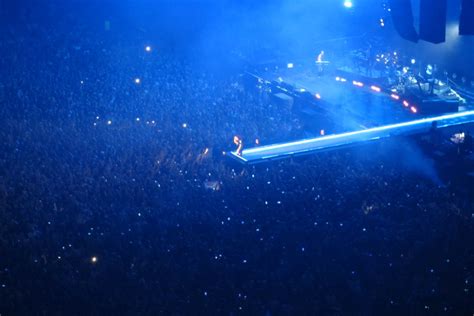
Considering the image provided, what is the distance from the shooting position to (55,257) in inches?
282

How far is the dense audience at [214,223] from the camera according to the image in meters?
6.48

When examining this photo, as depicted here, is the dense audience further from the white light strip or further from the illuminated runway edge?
the white light strip

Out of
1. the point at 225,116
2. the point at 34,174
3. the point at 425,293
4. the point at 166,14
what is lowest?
the point at 425,293

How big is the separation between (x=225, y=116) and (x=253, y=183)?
4291mm

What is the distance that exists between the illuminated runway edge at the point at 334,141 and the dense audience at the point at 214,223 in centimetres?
26

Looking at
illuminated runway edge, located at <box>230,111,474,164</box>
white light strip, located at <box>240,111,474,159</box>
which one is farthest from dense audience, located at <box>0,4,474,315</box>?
white light strip, located at <box>240,111,474,159</box>

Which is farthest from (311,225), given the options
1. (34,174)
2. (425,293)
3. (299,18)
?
(299,18)

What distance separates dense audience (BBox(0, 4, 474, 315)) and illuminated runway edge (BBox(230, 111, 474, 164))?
26cm

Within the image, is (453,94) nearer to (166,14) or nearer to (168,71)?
(168,71)

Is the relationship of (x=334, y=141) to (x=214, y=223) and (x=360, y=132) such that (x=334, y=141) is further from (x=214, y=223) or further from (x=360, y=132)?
(x=214, y=223)

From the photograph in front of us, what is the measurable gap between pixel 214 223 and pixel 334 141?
188 inches

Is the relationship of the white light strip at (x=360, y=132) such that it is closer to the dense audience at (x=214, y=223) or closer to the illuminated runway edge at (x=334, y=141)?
the illuminated runway edge at (x=334, y=141)

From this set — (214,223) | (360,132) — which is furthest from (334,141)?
(214,223)

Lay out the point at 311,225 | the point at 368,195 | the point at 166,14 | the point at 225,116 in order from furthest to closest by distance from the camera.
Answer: the point at 166,14 < the point at 225,116 < the point at 368,195 < the point at 311,225
